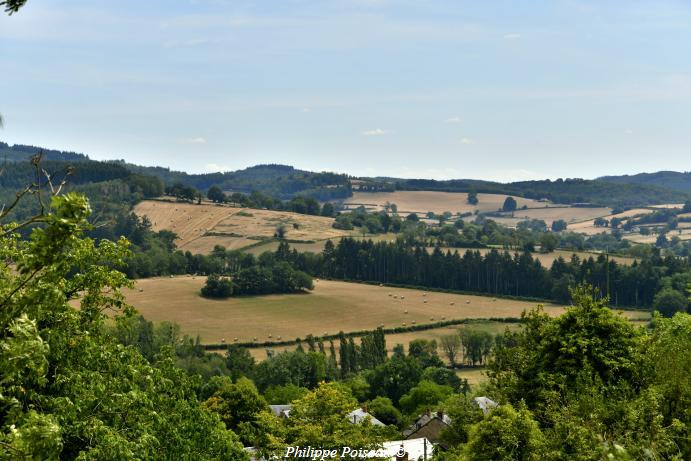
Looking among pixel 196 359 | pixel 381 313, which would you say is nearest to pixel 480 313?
pixel 381 313

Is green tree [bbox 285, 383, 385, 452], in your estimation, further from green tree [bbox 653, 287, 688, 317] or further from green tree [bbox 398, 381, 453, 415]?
green tree [bbox 653, 287, 688, 317]

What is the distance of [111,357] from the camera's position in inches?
910

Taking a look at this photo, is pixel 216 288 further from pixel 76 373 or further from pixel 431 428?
pixel 76 373

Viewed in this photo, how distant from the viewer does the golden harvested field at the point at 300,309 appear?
145 m

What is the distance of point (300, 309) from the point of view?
528 feet

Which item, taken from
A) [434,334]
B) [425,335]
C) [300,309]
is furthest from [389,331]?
[300,309]

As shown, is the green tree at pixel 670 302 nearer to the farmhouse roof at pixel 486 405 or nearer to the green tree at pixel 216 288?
the green tree at pixel 216 288

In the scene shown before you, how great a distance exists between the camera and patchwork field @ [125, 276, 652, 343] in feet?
474

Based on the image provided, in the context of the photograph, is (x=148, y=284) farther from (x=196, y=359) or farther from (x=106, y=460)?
(x=106, y=460)

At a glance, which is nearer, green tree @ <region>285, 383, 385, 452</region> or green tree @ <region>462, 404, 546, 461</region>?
green tree @ <region>462, 404, 546, 461</region>

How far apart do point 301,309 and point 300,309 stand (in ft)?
0.58

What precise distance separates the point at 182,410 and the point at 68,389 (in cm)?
669

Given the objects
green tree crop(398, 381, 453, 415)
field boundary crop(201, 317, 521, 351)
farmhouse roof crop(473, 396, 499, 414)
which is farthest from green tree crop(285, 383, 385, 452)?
field boundary crop(201, 317, 521, 351)

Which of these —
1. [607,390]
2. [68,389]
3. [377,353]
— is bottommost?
[377,353]
